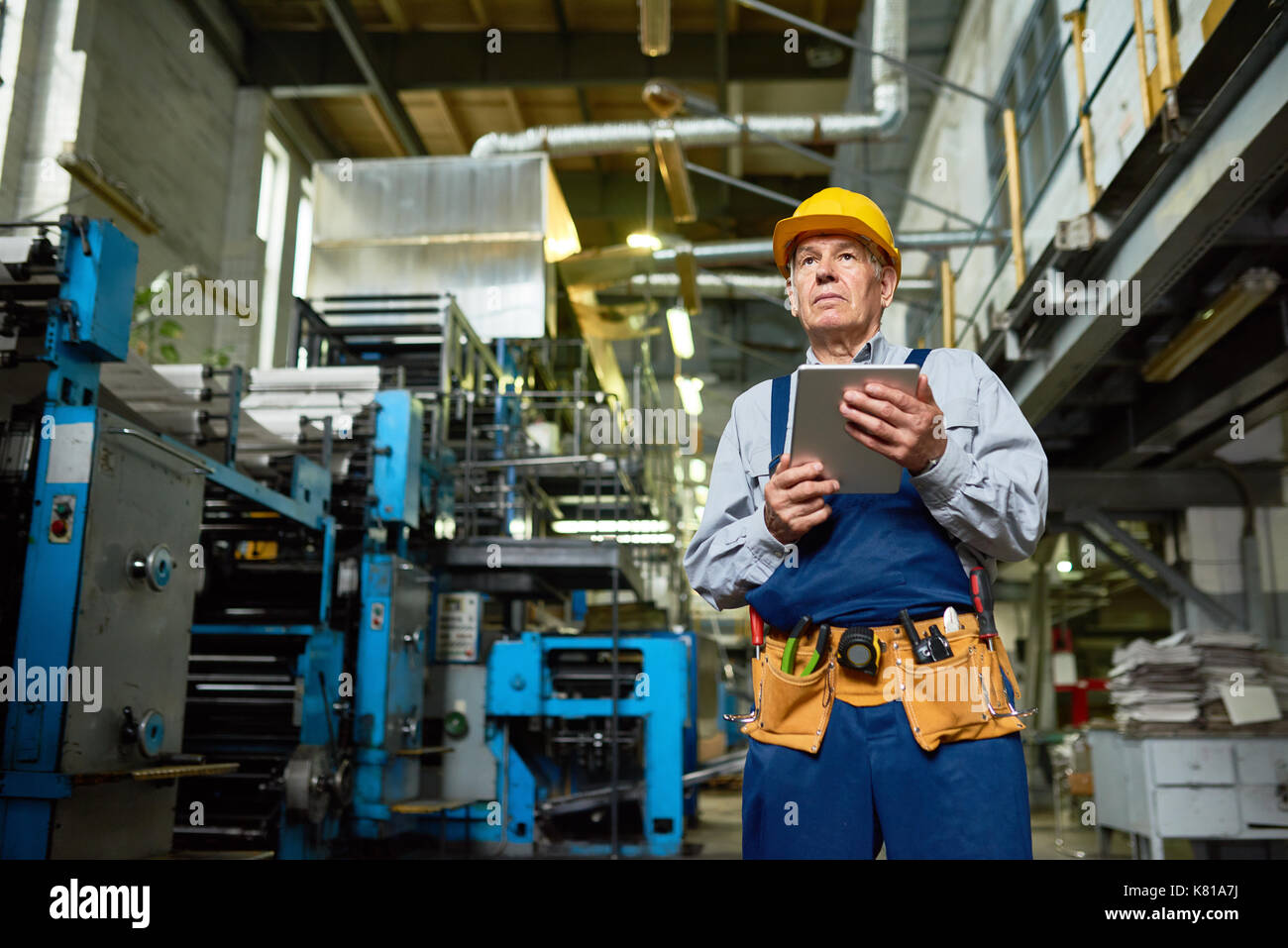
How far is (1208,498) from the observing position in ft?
27.4

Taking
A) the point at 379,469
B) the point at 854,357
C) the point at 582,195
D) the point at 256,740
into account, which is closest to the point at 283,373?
the point at 379,469

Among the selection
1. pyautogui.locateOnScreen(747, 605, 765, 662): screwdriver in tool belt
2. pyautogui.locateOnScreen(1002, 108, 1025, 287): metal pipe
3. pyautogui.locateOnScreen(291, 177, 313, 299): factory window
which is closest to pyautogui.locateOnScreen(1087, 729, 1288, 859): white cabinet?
pyautogui.locateOnScreen(1002, 108, 1025, 287): metal pipe

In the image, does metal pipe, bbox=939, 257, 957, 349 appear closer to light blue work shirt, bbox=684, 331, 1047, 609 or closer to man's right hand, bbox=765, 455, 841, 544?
light blue work shirt, bbox=684, 331, 1047, 609

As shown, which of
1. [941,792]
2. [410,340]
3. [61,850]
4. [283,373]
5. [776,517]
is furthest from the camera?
[410,340]

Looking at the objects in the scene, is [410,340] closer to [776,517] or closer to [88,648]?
[88,648]

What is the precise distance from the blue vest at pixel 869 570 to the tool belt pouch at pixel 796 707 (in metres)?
0.10

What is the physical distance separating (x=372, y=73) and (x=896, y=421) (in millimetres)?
13777

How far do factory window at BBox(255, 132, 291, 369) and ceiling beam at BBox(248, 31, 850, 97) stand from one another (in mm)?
1060

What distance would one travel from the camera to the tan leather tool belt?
1707 mm

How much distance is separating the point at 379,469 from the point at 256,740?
1802mm

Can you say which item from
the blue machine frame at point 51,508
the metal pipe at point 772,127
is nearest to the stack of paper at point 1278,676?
the metal pipe at point 772,127

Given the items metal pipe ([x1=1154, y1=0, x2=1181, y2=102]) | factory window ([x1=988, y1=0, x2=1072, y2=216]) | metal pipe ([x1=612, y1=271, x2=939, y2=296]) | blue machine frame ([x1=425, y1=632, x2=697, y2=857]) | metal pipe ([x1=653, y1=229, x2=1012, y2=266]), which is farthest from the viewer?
metal pipe ([x1=612, y1=271, x2=939, y2=296])

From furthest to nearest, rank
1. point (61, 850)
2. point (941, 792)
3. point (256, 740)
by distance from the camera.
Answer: point (256, 740)
point (61, 850)
point (941, 792)

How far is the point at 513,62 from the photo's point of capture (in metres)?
14.2
